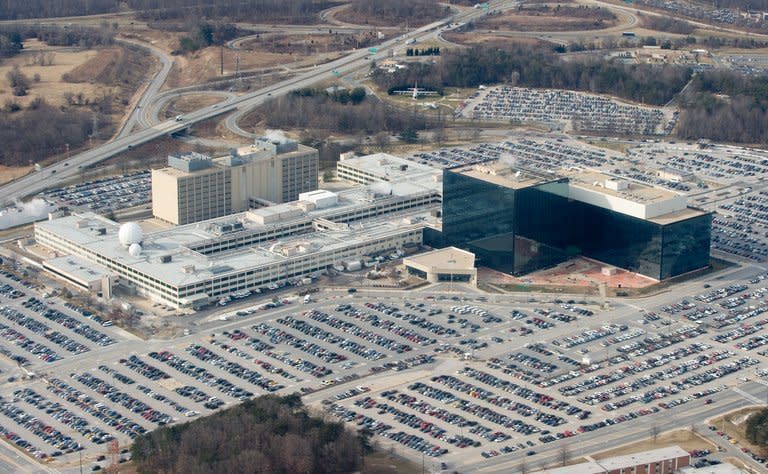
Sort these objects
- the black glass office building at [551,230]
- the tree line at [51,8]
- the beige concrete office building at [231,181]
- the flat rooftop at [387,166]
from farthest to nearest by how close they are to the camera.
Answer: the tree line at [51,8], the flat rooftop at [387,166], the beige concrete office building at [231,181], the black glass office building at [551,230]

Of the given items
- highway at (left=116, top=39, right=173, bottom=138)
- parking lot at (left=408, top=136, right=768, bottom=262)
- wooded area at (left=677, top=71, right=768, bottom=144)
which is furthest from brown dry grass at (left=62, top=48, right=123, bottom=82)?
wooded area at (left=677, top=71, right=768, bottom=144)

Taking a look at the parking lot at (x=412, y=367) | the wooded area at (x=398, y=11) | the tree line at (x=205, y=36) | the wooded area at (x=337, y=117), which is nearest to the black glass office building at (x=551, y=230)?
the parking lot at (x=412, y=367)

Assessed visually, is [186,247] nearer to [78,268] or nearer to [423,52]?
[78,268]

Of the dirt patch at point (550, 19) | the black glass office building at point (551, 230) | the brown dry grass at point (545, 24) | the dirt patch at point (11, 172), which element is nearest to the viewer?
the black glass office building at point (551, 230)

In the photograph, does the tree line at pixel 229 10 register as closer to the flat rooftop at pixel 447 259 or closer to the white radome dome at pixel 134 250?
the white radome dome at pixel 134 250

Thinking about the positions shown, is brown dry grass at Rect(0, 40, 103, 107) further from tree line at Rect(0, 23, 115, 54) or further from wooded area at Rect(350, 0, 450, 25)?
wooded area at Rect(350, 0, 450, 25)

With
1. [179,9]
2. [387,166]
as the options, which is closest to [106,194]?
[387,166]

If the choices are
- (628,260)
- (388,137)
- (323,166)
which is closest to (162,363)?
(628,260)
